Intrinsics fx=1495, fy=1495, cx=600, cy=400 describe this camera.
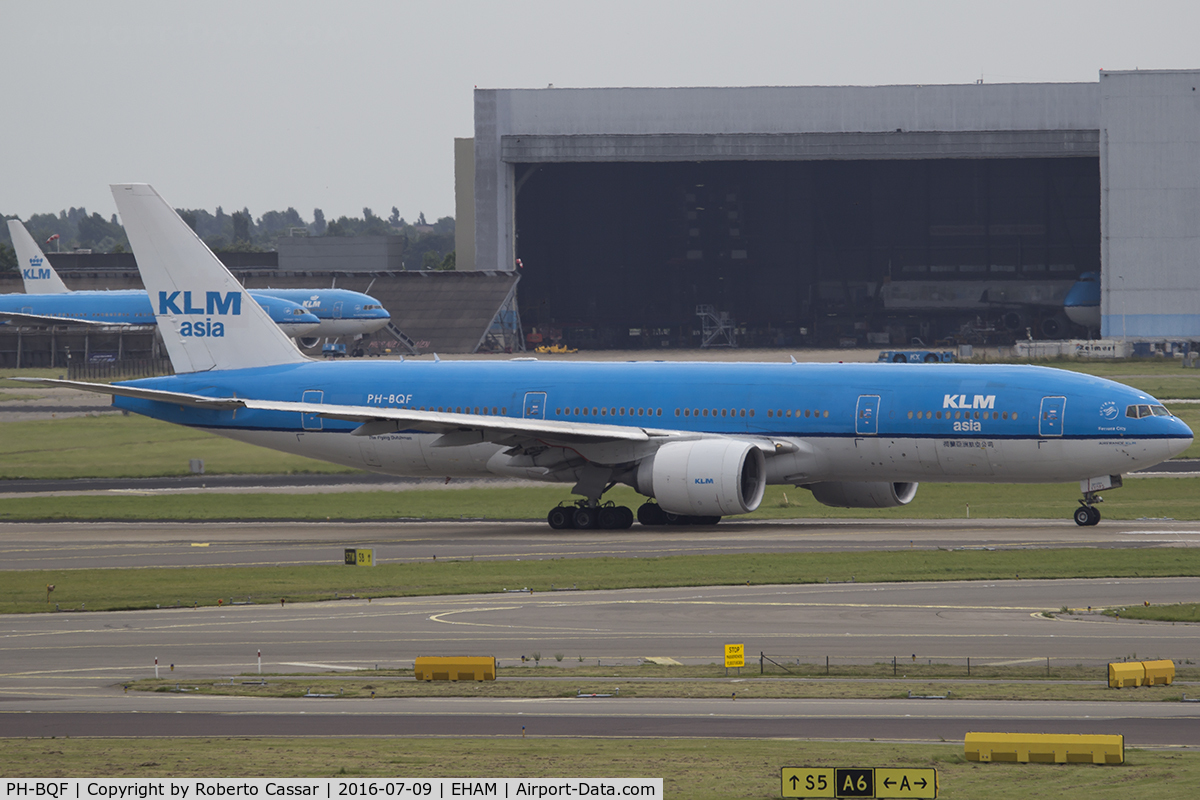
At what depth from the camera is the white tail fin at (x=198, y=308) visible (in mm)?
52406

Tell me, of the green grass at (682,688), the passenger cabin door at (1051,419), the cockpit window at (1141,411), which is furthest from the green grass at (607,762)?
the cockpit window at (1141,411)

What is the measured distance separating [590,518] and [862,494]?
8.79 meters

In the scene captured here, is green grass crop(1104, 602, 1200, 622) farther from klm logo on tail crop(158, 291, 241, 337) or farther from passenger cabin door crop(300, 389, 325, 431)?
klm logo on tail crop(158, 291, 241, 337)

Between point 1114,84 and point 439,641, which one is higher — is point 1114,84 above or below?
above

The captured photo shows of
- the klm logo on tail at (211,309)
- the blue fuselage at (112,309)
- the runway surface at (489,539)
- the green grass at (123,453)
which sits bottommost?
the runway surface at (489,539)

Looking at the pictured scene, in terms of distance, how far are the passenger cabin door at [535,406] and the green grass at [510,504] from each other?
441 centimetres

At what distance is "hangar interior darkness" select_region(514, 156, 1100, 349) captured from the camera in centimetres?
15188

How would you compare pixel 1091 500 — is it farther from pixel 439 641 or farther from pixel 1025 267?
pixel 1025 267

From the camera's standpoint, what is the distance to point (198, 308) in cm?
5262

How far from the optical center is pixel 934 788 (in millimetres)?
15273

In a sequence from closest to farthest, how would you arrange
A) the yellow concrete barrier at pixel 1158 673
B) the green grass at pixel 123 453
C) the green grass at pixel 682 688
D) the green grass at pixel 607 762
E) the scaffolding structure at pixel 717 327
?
the green grass at pixel 607 762, the green grass at pixel 682 688, the yellow concrete barrier at pixel 1158 673, the green grass at pixel 123 453, the scaffolding structure at pixel 717 327

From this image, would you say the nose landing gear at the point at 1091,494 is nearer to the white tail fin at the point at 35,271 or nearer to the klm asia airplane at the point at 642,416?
the klm asia airplane at the point at 642,416

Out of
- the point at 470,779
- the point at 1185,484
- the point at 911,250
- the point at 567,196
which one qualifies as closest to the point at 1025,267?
the point at 911,250

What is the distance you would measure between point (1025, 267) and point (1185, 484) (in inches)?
4019
